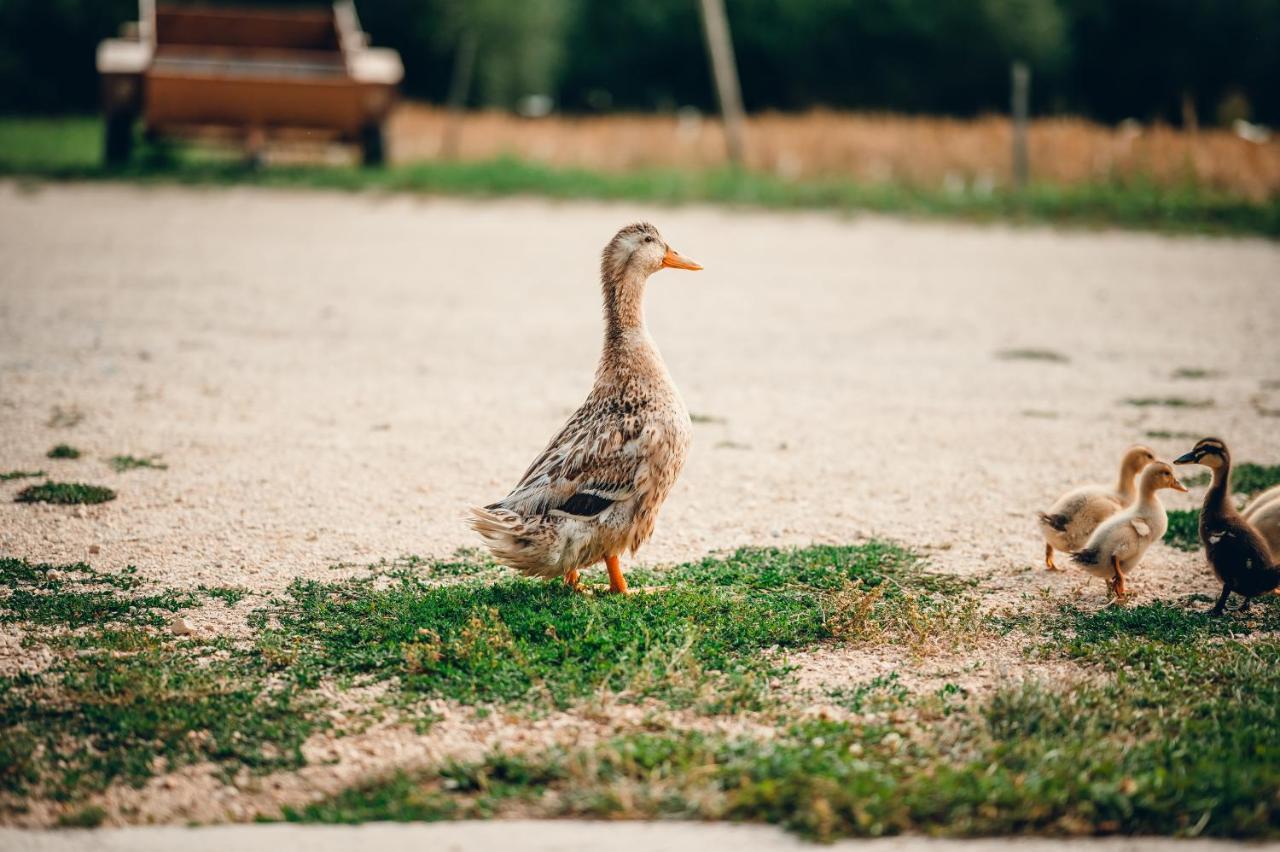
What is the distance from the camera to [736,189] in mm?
17016

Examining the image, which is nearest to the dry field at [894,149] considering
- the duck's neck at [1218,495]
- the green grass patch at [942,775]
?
the duck's neck at [1218,495]

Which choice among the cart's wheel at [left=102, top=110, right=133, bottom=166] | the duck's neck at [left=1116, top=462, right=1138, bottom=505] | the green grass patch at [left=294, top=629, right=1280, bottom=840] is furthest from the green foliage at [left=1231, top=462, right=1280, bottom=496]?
the cart's wheel at [left=102, top=110, right=133, bottom=166]

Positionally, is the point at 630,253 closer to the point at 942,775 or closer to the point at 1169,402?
the point at 942,775

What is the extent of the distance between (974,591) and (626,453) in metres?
1.61

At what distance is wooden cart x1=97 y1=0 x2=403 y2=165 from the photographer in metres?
16.5

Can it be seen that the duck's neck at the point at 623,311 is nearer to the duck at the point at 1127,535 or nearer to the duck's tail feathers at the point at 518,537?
the duck's tail feathers at the point at 518,537

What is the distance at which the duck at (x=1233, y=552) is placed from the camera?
4727 millimetres

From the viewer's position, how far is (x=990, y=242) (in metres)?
14.3

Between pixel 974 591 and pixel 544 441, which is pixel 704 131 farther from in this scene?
pixel 974 591

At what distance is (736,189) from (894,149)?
11.0ft

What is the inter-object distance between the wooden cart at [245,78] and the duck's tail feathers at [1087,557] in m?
14.3

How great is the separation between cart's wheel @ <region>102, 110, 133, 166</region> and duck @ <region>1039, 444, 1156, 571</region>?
51.8ft

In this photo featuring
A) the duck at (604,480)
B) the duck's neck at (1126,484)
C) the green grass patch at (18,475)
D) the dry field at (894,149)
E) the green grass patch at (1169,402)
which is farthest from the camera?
the dry field at (894,149)

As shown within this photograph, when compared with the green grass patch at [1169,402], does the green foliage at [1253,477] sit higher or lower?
lower
